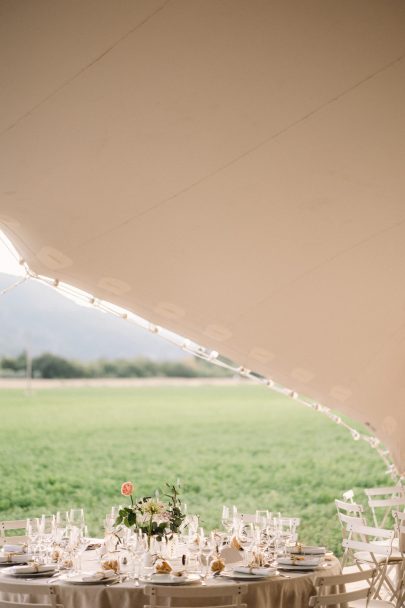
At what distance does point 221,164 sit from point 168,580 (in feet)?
8.29

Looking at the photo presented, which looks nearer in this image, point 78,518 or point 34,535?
point 34,535

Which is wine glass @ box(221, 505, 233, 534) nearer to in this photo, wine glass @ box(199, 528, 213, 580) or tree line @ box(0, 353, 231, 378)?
wine glass @ box(199, 528, 213, 580)

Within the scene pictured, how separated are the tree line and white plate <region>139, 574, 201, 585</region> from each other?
23993 mm

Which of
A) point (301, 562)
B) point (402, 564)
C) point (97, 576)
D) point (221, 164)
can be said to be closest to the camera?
point (221, 164)

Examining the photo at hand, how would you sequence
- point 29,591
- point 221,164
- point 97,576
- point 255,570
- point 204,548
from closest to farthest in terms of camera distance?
point 221,164
point 29,591
point 97,576
point 255,570
point 204,548

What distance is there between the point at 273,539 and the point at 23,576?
1.86 meters

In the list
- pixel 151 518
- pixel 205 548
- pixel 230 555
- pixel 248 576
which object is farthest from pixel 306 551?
pixel 151 518

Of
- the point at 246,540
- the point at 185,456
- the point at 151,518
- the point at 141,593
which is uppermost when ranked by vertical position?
the point at 185,456

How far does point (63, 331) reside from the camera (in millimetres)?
34938

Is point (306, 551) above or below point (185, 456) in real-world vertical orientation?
below

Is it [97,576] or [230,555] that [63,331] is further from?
[97,576]

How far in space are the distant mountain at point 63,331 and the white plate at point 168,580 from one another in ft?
82.7

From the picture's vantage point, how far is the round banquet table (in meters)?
5.29

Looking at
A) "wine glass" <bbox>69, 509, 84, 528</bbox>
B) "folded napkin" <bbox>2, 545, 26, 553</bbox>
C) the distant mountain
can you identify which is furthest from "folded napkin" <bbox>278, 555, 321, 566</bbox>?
the distant mountain
